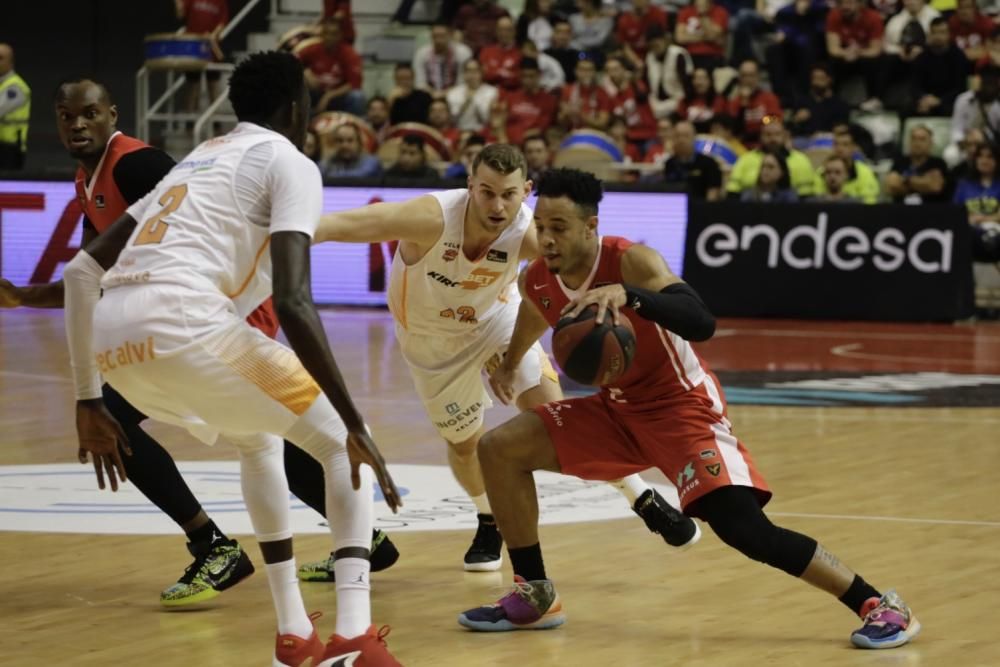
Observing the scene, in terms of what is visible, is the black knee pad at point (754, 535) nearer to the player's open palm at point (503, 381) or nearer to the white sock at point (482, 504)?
the player's open palm at point (503, 381)

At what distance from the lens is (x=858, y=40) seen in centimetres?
1977

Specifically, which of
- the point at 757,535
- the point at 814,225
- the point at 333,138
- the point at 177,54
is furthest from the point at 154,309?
the point at 177,54

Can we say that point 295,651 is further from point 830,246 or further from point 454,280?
point 830,246

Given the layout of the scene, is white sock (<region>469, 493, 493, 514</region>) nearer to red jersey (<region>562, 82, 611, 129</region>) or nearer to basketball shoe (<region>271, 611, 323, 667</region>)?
basketball shoe (<region>271, 611, 323, 667</region>)

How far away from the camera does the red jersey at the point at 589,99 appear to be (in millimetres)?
19500

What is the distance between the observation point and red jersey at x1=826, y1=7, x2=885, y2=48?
19609mm

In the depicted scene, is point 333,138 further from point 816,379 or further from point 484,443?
point 484,443

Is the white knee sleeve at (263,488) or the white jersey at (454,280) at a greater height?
the white jersey at (454,280)

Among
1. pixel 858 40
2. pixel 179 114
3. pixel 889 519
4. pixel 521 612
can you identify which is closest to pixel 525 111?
pixel 858 40

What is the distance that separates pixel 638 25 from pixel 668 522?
14506mm

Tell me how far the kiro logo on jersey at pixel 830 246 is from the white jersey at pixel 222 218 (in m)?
11.6

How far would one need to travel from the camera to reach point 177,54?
20641 millimetres

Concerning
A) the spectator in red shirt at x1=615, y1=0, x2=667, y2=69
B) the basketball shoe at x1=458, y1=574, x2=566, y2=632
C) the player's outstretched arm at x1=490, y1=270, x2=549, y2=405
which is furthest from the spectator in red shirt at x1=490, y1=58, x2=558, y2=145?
the basketball shoe at x1=458, y1=574, x2=566, y2=632

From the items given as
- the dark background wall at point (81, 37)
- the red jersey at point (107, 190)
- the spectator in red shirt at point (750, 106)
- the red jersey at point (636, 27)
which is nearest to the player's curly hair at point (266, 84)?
the red jersey at point (107, 190)
